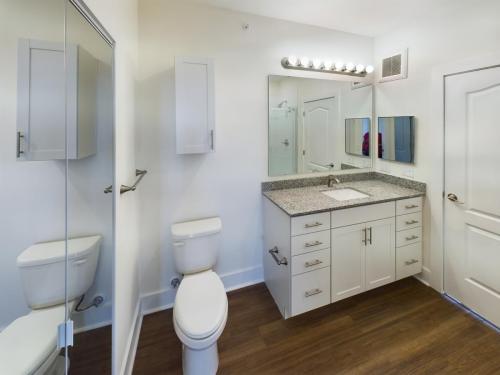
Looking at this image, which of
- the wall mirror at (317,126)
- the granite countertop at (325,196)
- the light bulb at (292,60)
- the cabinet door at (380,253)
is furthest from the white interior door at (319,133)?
the cabinet door at (380,253)

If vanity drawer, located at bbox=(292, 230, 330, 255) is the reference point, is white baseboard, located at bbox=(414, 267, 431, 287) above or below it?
below

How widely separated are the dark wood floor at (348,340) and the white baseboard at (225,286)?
7 centimetres

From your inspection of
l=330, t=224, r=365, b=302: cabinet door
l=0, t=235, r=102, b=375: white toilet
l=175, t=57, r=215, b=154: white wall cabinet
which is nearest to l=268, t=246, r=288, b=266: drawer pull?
l=330, t=224, r=365, b=302: cabinet door

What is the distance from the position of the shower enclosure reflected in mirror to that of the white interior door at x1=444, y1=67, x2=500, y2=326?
241 cm

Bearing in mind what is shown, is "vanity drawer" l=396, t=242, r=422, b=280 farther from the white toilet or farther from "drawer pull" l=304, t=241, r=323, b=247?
the white toilet

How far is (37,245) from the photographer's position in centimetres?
74

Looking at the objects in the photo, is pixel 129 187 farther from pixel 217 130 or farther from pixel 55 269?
pixel 217 130

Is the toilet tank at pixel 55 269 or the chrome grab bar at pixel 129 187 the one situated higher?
the chrome grab bar at pixel 129 187

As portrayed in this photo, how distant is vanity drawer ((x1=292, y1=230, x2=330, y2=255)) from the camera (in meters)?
1.79

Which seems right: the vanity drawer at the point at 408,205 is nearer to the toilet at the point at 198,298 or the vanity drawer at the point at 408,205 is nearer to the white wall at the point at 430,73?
the white wall at the point at 430,73

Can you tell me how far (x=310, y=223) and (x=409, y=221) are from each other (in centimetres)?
104

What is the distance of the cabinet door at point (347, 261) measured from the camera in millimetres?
1924

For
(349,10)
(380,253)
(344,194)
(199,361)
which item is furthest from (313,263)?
(349,10)

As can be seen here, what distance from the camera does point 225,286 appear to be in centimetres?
232
